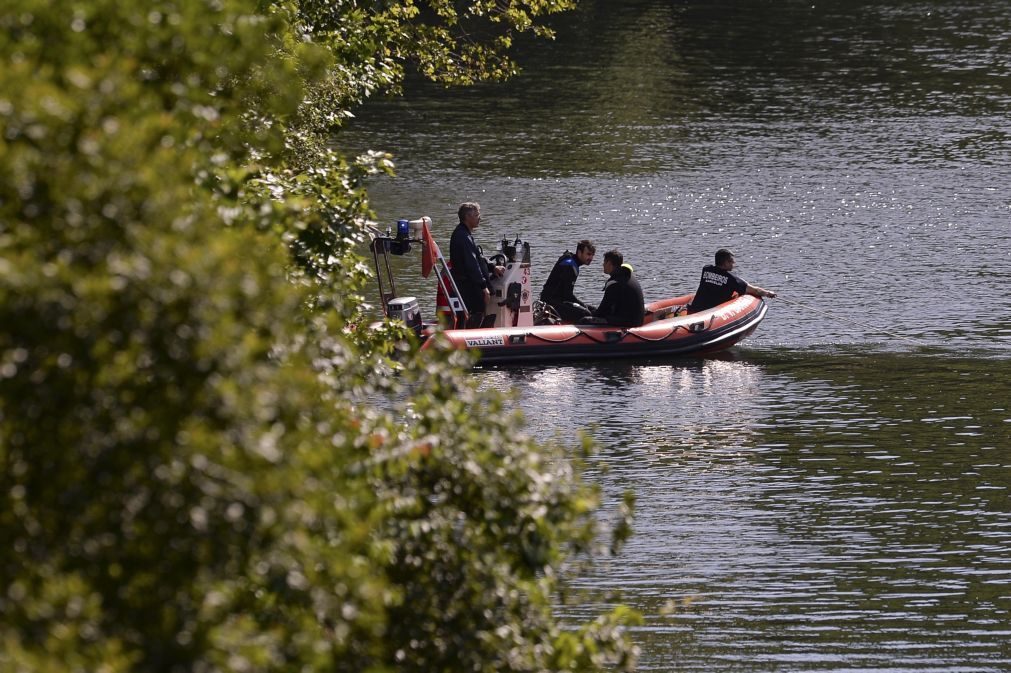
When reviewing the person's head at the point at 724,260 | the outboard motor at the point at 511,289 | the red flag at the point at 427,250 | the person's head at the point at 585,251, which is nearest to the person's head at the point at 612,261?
the person's head at the point at 585,251

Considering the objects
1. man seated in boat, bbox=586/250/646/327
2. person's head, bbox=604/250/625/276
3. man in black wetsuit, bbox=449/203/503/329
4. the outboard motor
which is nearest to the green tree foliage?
man in black wetsuit, bbox=449/203/503/329

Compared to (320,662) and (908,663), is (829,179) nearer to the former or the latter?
(908,663)

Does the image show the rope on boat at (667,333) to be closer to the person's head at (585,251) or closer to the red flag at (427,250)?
the person's head at (585,251)

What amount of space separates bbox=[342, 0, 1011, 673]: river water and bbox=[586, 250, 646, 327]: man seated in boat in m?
0.57

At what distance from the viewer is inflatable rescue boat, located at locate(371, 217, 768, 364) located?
18828 millimetres

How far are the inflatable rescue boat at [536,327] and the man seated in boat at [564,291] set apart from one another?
21 centimetres

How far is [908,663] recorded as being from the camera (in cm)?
1108

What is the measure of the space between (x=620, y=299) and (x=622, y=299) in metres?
0.03

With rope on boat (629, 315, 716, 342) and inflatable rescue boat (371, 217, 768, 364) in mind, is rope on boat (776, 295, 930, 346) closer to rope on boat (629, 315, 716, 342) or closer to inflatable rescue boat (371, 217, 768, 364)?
inflatable rescue boat (371, 217, 768, 364)

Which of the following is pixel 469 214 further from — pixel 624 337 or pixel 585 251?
pixel 624 337

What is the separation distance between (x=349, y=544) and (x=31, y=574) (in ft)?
3.32

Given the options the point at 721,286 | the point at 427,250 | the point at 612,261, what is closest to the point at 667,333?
the point at 612,261

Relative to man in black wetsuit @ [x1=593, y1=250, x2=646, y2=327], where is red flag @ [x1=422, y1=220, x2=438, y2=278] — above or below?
above

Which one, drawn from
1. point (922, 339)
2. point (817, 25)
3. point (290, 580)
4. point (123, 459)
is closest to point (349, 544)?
point (290, 580)
